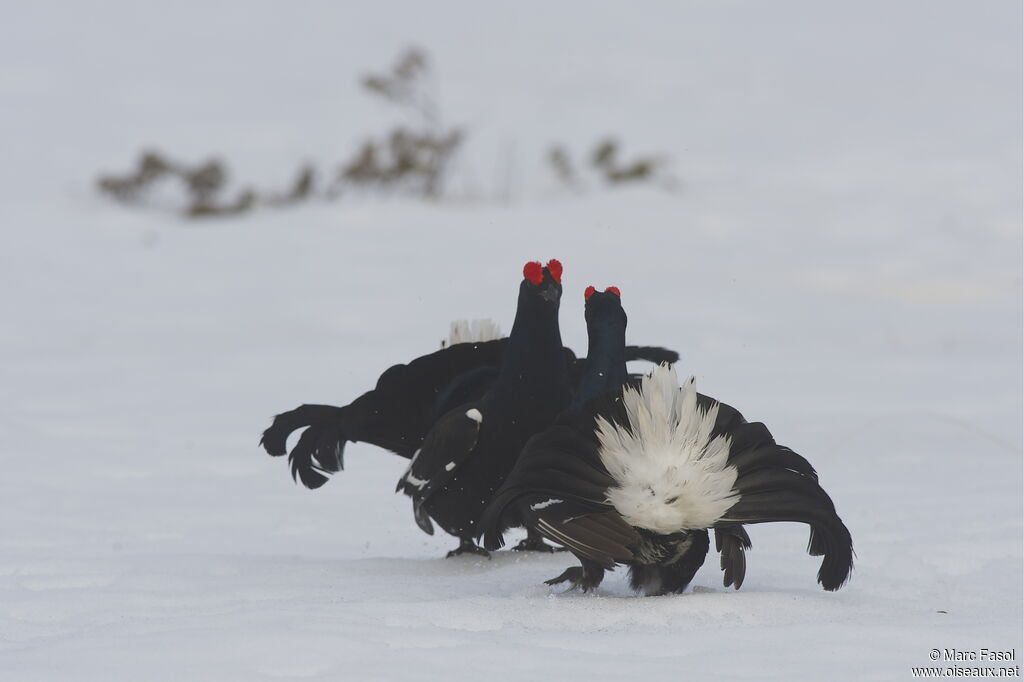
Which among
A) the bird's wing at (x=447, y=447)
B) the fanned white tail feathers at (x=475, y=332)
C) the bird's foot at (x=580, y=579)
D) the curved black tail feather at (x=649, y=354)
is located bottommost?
the bird's foot at (x=580, y=579)

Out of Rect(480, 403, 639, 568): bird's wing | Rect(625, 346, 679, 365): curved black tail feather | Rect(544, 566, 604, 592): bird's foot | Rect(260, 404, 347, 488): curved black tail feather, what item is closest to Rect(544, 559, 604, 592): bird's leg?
Rect(544, 566, 604, 592): bird's foot

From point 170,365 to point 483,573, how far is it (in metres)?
5.31

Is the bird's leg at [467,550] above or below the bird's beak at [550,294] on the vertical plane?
below

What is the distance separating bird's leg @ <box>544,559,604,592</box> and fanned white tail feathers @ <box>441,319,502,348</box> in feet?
3.83

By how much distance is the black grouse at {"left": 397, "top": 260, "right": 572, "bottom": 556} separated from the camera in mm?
3824

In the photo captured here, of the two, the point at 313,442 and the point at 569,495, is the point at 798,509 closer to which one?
the point at 569,495

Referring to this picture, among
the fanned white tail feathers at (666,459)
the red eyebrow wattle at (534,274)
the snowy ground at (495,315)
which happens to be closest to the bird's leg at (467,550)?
the snowy ground at (495,315)

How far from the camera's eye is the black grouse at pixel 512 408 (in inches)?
151

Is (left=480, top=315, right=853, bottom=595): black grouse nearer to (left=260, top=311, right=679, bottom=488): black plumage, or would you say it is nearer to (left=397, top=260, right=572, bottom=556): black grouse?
(left=397, top=260, right=572, bottom=556): black grouse

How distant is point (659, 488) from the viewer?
Answer: 316 centimetres

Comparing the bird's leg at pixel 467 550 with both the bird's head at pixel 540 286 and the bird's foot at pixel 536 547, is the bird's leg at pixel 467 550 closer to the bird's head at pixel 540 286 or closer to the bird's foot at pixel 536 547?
the bird's foot at pixel 536 547

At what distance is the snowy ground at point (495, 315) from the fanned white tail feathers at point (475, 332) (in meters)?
0.74

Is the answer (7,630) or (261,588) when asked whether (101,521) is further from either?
(7,630)

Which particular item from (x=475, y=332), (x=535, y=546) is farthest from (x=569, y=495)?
(x=475, y=332)
